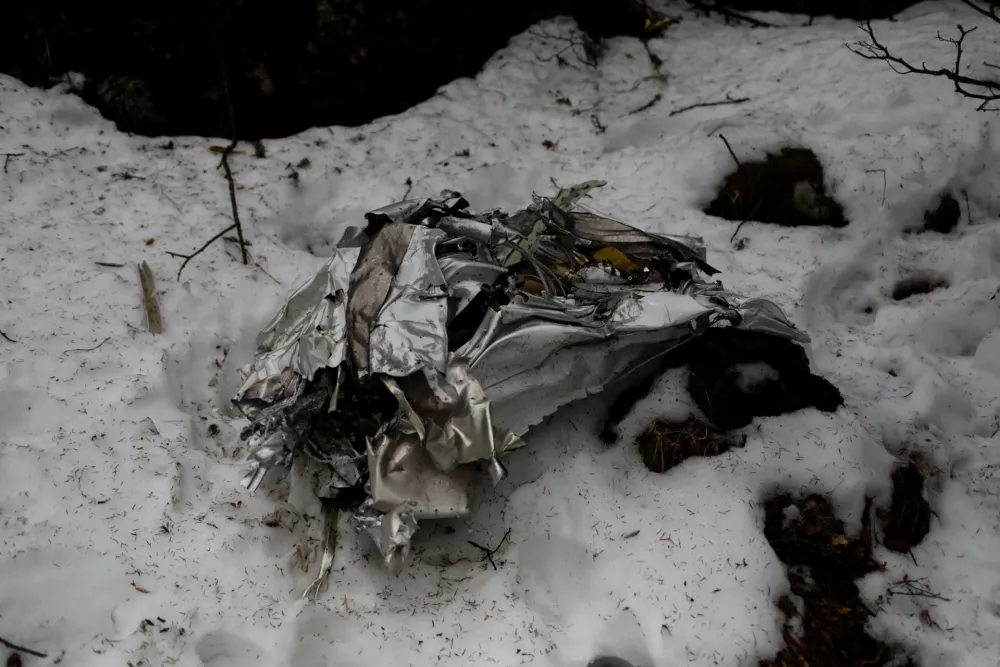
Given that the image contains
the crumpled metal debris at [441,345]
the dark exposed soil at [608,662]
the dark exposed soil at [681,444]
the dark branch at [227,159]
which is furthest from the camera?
the dark branch at [227,159]

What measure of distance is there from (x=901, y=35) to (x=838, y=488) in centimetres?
410

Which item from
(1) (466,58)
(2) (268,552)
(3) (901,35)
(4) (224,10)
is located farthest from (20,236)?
(3) (901,35)

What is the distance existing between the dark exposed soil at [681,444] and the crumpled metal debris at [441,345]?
1.07ft

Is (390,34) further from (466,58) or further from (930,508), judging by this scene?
(930,508)

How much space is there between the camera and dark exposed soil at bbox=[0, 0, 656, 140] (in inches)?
179

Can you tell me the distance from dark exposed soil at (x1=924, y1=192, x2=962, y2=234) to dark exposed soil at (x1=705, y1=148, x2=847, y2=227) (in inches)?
19.3

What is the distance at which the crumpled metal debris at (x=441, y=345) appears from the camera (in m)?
2.62

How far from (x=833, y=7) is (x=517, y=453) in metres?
5.20

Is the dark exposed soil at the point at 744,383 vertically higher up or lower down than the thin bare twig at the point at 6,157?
lower down

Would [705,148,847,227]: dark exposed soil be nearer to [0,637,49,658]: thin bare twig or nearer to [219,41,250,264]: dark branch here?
[219,41,250,264]: dark branch

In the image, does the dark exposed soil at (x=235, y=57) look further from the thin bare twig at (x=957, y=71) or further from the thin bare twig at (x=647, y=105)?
the thin bare twig at (x=957, y=71)

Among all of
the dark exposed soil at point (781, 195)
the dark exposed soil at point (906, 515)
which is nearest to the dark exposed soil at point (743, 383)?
the dark exposed soil at point (906, 515)

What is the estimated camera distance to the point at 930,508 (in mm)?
2783

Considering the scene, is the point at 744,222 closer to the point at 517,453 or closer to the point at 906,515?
the point at 906,515
